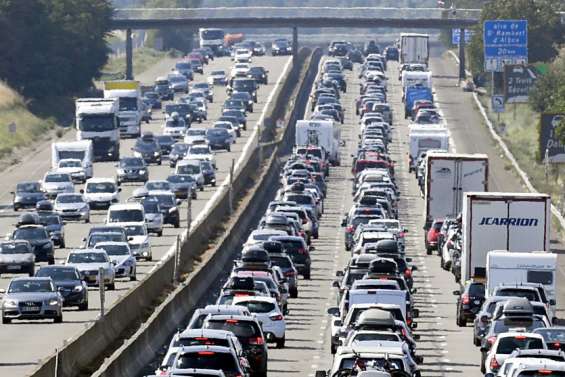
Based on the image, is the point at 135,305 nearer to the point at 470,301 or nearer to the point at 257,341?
the point at 470,301

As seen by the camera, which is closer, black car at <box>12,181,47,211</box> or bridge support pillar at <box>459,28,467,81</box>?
black car at <box>12,181,47,211</box>

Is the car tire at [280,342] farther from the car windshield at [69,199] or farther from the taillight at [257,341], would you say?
the car windshield at [69,199]

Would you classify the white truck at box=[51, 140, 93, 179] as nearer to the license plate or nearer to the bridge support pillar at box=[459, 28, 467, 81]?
the license plate

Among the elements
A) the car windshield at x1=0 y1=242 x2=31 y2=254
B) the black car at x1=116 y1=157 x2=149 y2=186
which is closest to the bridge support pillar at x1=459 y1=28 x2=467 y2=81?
the black car at x1=116 y1=157 x2=149 y2=186

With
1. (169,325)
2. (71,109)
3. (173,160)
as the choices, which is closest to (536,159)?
(173,160)

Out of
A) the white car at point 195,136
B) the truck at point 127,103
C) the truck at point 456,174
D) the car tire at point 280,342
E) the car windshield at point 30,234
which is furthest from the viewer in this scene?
the truck at point 127,103

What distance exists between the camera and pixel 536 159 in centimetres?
10962

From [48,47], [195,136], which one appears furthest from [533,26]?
[195,136]

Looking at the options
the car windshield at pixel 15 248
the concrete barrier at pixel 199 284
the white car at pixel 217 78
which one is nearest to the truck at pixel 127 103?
the concrete barrier at pixel 199 284

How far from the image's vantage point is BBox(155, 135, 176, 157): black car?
114750 millimetres

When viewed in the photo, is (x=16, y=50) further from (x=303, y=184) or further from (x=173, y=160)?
(x=303, y=184)

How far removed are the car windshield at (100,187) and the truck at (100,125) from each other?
18.6m

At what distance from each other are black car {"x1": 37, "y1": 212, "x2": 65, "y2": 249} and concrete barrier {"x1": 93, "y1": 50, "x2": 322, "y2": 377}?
4.61 m

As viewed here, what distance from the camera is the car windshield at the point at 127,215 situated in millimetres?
71875
